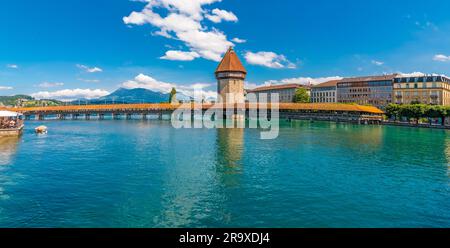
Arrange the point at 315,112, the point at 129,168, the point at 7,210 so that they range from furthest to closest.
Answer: the point at 315,112 < the point at 129,168 < the point at 7,210

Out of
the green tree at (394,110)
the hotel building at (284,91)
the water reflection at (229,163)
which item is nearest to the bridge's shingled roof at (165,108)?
the green tree at (394,110)

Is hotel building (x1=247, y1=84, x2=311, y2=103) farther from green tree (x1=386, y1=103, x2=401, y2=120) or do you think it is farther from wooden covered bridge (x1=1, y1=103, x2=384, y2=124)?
green tree (x1=386, y1=103, x2=401, y2=120)

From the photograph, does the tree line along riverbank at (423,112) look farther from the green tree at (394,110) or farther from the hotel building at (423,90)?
the hotel building at (423,90)

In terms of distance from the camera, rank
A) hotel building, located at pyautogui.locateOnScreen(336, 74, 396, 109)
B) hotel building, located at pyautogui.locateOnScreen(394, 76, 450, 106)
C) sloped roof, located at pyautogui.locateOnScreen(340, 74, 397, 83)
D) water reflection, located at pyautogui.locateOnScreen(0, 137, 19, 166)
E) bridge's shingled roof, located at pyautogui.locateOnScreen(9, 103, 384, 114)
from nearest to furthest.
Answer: water reflection, located at pyautogui.locateOnScreen(0, 137, 19, 166) < bridge's shingled roof, located at pyautogui.locateOnScreen(9, 103, 384, 114) < hotel building, located at pyautogui.locateOnScreen(394, 76, 450, 106) < hotel building, located at pyautogui.locateOnScreen(336, 74, 396, 109) < sloped roof, located at pyautogui.locateOnScreen(340, 74, 397, 83)

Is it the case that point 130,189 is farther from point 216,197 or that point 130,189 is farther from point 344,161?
point 344,161

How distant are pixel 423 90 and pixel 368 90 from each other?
15509mm

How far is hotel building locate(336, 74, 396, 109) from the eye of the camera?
8700 cm

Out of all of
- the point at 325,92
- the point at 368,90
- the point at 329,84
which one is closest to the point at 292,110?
the point at 368,90

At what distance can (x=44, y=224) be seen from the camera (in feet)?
31.2

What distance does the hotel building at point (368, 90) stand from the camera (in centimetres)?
8700

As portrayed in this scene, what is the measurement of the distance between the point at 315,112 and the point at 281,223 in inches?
2913

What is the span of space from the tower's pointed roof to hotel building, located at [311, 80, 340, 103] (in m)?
36.0

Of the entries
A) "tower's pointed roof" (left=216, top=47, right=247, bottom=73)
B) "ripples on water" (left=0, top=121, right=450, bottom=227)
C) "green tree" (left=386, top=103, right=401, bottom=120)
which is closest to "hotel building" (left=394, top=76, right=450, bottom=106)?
"green tree" (left=386, top=103, right=401, bottom=120)
